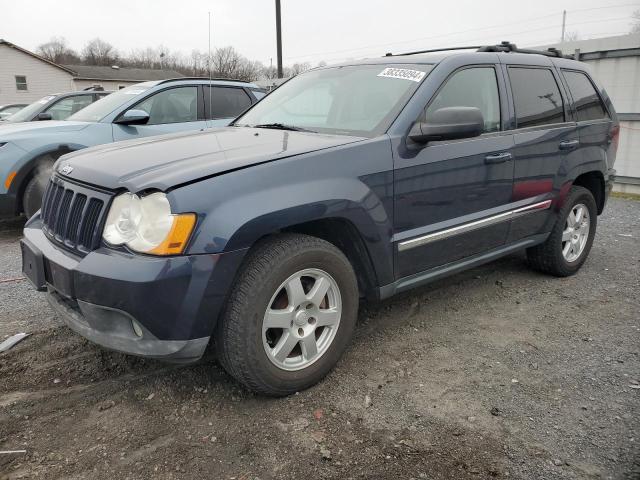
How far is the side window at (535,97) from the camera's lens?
3725 mm

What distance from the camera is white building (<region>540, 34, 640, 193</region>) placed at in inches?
355

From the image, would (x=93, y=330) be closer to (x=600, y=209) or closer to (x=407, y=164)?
(x=407, y=164)

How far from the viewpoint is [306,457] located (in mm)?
2174

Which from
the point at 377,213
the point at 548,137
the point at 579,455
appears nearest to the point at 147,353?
the point at 377,213

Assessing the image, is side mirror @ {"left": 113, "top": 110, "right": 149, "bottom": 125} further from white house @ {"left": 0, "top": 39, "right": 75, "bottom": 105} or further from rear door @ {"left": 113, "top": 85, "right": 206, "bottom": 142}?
white house @ {"left": 0, "top": 39, "right": 75, "bottom": 105}

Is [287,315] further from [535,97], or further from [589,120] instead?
[589,120]

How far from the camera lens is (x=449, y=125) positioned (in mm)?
2816

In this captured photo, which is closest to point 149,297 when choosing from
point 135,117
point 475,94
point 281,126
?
point 281,126

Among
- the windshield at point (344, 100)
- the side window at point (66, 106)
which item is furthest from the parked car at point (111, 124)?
the windshield at point (344, 100)

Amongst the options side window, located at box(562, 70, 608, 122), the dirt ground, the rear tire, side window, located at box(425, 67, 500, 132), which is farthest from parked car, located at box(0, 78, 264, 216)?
the rear tire

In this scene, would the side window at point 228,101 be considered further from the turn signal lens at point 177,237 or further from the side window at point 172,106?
the turn signal lens at point 177,237

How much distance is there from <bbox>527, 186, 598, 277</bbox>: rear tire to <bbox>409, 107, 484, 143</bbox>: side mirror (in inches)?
69.1

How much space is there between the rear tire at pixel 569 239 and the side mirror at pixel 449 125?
1.75 m

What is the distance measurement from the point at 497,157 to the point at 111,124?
15.2 ft
